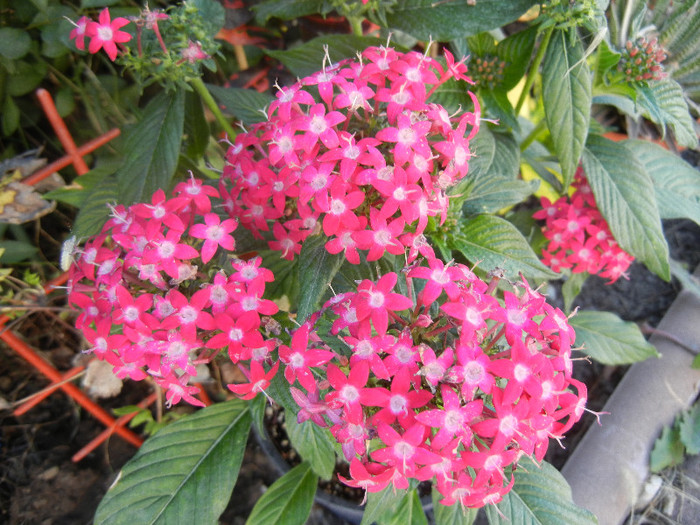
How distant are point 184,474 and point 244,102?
0.77 metres

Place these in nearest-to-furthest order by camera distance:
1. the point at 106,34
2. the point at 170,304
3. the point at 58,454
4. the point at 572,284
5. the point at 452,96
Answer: the point at 170,304
the point at 106,34
the point at 452,96
the point at 572,284
the point at 58,454

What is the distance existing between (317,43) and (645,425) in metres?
1.39

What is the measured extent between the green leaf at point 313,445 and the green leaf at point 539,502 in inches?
12.6

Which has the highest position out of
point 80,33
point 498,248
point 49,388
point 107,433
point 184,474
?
point 80,33

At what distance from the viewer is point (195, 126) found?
3.70ft

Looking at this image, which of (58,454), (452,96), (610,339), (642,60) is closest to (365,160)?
(452,96)

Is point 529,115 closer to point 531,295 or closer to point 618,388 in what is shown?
point 618,388

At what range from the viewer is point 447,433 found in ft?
1.91

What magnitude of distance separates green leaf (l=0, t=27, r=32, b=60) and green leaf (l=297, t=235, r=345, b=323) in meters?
0.78

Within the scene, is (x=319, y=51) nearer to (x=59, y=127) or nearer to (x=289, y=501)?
(x=59, y=127)

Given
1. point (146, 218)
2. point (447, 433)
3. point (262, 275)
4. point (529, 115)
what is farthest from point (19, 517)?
point (529, 115)

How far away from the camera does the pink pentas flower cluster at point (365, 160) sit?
0.66m

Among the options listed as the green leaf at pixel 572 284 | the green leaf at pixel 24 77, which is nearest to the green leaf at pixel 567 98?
the green leaf at pixel 572 284

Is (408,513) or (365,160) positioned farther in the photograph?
(408,513)
